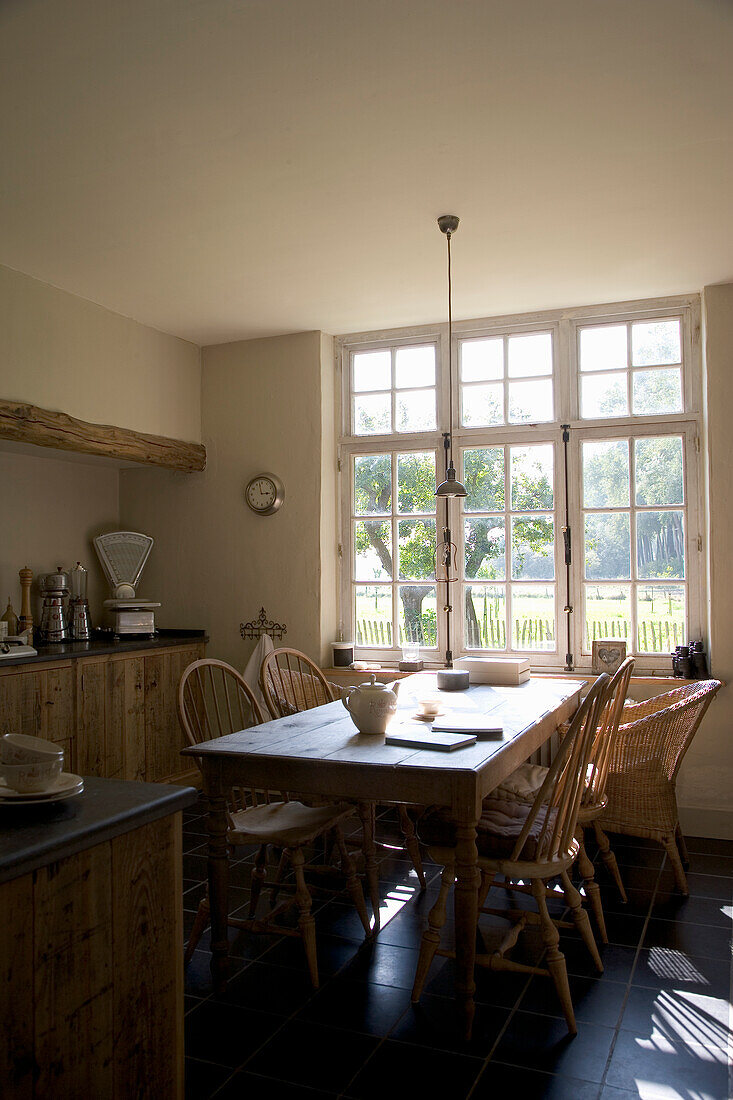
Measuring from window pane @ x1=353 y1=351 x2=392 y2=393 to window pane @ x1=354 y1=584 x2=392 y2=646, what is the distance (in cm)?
127

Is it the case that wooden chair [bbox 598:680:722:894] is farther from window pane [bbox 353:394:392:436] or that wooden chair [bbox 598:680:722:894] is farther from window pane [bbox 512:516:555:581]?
window pane [bbox 353:394:392:436]

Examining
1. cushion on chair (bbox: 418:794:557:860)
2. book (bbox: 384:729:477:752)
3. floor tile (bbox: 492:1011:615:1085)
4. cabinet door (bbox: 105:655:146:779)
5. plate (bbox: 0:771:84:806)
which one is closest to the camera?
plate (bbox: 0:771:84:806)

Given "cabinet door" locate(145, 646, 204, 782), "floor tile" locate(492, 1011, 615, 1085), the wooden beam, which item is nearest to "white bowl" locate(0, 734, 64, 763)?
"floor tile" locate(492, 1011, 615, 1085)

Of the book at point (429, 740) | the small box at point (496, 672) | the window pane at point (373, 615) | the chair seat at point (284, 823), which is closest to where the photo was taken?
the book at point (429, 740)

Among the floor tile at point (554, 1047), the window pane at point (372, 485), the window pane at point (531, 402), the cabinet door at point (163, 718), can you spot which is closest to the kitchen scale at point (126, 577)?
the cabinet door at point (163, 718)

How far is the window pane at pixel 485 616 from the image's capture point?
500cm

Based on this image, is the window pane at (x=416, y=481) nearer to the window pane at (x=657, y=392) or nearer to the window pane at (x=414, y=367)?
the window pane at (x=414, y=367)

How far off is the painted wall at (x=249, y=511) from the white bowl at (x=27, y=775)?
3.42 m

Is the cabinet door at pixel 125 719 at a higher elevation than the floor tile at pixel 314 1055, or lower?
higher

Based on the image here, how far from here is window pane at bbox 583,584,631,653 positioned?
4734 millimetres

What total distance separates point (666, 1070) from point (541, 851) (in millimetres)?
637

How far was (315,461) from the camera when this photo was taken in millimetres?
5164

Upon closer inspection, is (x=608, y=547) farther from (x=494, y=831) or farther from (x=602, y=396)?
(x=494, y=831)

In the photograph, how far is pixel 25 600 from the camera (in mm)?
4770
